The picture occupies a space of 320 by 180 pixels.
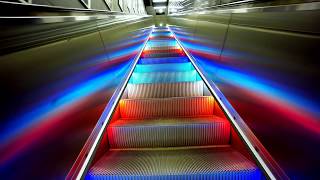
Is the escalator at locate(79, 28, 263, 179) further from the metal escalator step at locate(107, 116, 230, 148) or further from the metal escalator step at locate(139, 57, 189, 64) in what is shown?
the metal escalator step at locate(139, 57, 189, 64)

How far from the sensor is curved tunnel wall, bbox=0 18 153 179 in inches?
33.4

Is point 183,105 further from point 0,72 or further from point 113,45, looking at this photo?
point 0,72

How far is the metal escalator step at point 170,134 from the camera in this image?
2227mm

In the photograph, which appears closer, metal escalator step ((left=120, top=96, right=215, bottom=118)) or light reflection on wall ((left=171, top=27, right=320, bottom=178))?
light reflection on wall ((left=171, top=27, right=320, bottom=178))

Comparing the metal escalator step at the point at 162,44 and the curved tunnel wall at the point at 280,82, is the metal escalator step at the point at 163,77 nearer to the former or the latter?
the curved tunnel wall at the point at 280,82

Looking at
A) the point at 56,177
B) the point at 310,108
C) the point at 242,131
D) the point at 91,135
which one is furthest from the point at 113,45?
the point at 310,108

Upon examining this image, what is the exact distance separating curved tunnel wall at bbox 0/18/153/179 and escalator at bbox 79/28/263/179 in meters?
0.39

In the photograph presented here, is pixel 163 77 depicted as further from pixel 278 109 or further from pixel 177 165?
pixel 278 109

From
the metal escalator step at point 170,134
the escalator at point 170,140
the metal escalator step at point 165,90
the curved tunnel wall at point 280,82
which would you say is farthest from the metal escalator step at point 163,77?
the curved tunnel wall at point 280,82

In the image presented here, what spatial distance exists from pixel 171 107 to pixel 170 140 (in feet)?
1.57

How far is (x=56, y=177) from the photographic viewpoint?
112 centimetres

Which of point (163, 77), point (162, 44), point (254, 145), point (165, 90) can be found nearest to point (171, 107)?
point (165, 90)

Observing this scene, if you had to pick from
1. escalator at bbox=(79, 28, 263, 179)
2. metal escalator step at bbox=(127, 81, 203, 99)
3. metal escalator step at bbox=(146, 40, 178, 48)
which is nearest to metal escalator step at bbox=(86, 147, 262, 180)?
escalator at bbox=(79, 28, 263, 179)

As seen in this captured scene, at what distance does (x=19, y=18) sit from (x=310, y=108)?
1026 millimetres
